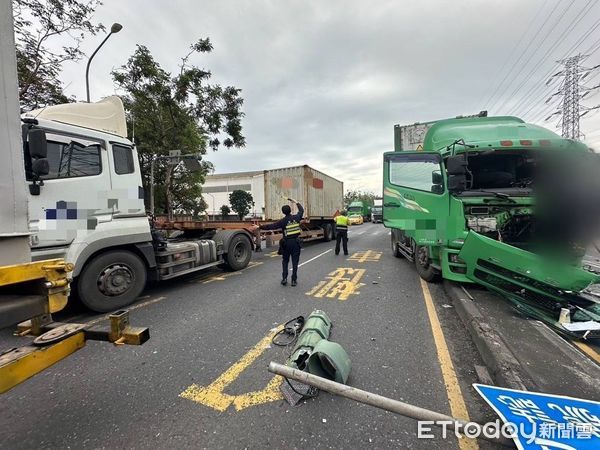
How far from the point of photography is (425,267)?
18.6 feet

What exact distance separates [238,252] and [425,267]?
15.0ft

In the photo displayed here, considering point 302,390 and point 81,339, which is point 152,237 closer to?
point 81,339

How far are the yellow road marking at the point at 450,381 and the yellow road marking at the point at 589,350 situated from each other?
4.21ft

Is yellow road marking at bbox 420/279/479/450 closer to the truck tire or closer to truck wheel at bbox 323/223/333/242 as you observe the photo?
the truck tire

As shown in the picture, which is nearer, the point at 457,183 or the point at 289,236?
the point at 457,183

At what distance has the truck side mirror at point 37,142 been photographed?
2.25 meters

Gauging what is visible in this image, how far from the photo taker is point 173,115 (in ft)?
37.2

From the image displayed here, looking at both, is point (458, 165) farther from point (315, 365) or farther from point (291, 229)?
point (315, 365)

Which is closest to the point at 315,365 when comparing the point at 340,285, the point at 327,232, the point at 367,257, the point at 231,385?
the point at 231,385

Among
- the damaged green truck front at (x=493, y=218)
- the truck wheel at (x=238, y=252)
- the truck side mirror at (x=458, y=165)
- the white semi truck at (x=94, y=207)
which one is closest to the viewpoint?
the damaged green truck front at (x=493, y=218)

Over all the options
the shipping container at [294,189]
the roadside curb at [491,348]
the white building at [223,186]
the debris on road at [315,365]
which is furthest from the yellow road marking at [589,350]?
the white building at [223,186]

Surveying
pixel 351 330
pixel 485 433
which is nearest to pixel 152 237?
pixel 351 330

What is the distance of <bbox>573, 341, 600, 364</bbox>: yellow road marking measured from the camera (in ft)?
8.88
